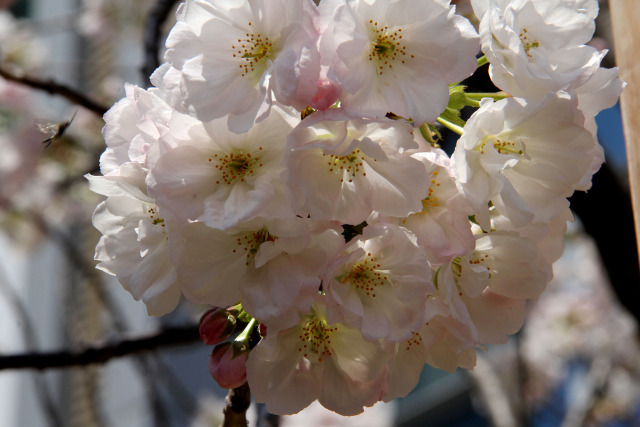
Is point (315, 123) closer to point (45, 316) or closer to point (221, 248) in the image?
point (221, 248)

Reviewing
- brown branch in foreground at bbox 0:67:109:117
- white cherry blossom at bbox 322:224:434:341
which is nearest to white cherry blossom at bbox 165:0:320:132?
white cherry blossom at bbox 322:224:434:341

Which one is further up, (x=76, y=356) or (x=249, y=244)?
(x=249, y=244)

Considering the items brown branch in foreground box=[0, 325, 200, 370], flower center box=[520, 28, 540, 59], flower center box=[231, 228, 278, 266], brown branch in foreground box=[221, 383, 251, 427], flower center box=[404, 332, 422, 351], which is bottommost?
brown branch in foreground box=[0, 325, 200, 370]

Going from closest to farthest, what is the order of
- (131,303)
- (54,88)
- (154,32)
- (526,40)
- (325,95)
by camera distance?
(325,95) → (526,40) → (54,88) → (154,32) → (131,303)

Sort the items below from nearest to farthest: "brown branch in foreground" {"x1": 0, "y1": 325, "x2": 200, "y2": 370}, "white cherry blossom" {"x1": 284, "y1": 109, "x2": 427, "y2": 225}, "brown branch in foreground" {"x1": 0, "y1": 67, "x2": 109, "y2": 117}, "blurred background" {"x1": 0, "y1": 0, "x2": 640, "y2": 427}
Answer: "white cherry blossom" {"x1": 284, "y1": 109, "x2": 427, "y2": 225}
"brown branch in foreground" {"x1": 0, "y1": 325, "x2": 200, "y2": 370}
"brown branch in foreground" {"x1": 0, "y1": 67, "x2": 109, "y2": 117}
"blurred background" {"x1": 0, "y1": 0, "x2": 640, "y2": 427}

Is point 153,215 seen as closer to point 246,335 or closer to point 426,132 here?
point 246,335

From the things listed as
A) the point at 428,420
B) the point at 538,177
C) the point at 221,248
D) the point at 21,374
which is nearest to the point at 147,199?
the point at 221,248

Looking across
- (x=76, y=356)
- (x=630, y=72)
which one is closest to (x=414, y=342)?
(x=630, y=72)

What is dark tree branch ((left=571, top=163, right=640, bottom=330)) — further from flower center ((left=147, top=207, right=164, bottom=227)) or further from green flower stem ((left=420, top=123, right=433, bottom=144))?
flower center ((left=147, top=207, right=164, bottom=227))
